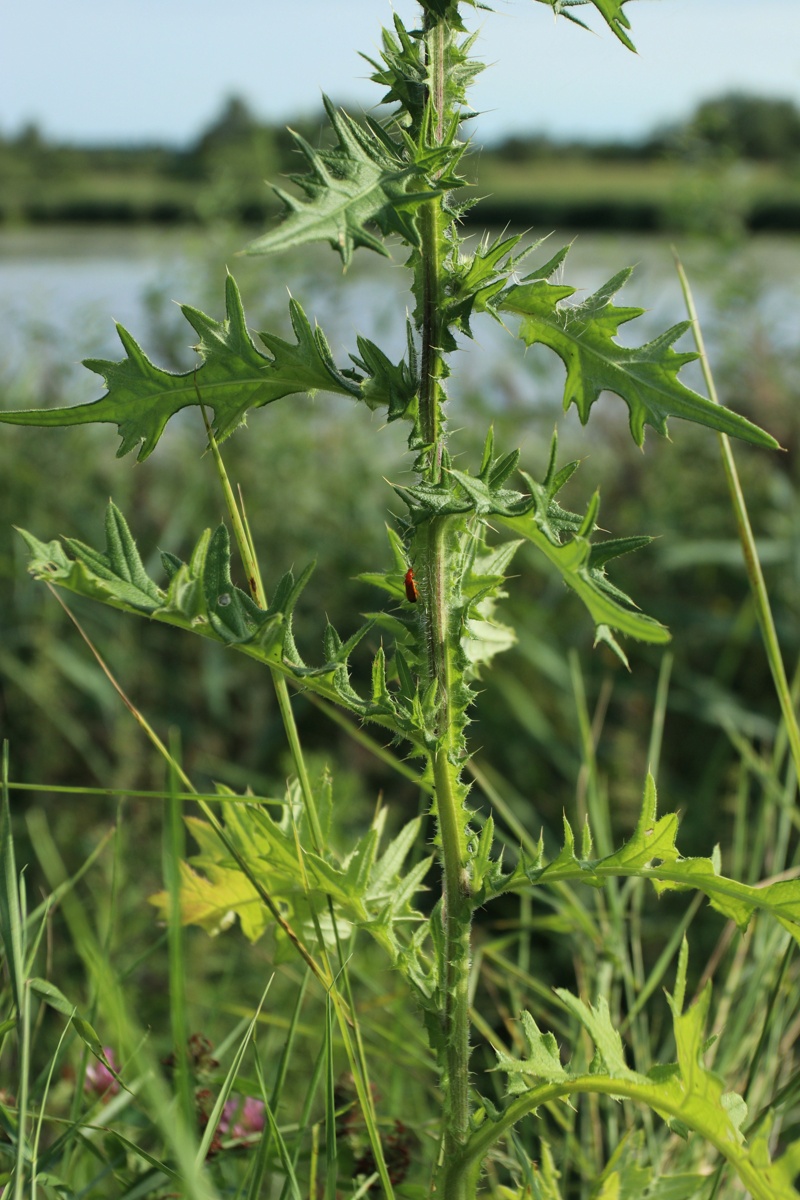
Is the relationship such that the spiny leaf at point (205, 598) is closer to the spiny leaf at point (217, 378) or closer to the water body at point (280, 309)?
the spiny leaf at point (217, 378)

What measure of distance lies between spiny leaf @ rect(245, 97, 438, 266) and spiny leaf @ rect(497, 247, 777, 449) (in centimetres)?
11

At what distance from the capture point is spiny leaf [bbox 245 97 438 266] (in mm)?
501

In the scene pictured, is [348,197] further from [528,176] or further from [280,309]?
[528,176]

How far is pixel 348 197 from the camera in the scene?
54cm

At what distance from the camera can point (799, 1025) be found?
3.48 ft

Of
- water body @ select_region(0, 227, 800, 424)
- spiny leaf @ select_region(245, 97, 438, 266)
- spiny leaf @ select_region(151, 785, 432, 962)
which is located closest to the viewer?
spiny leaf @ select_region(245, 97, 438, 266)

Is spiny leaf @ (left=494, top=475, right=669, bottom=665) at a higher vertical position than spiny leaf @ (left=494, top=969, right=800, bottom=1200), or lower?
higher

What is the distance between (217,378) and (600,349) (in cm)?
24

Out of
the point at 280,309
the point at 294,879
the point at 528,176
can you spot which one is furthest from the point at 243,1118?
the point at 528,176

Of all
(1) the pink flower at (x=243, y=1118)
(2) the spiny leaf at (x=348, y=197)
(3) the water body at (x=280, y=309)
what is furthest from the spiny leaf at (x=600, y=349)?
(3) the water body at (x=280, y=309)

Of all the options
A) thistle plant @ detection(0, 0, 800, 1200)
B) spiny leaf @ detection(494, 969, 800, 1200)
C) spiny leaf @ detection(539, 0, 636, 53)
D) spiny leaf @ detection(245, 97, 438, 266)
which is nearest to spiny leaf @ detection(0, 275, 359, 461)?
thistle plant @ detection(0, 0, 800, 1200)

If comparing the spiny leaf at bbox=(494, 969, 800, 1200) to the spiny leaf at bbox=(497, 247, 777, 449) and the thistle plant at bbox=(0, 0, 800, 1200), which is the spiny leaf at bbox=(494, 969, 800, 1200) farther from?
the spiny leaf at bbox=(497, 247, 777, 449)

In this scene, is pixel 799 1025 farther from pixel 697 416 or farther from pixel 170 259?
pixel 170 259

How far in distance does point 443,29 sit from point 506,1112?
0.64 meters
